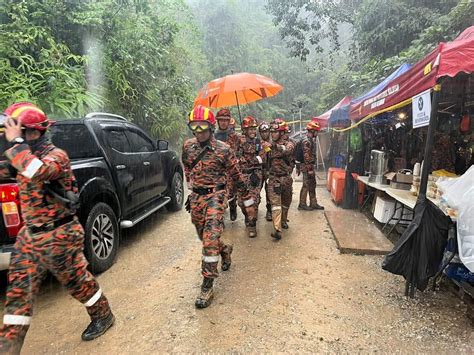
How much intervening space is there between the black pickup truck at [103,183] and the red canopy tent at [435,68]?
369 cm

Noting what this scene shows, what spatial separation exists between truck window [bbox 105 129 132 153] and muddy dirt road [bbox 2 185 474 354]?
151 centimetres

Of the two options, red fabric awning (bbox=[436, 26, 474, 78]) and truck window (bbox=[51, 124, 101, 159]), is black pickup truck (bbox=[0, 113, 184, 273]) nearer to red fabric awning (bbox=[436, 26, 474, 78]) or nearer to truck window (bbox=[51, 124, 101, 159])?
truck window (bbox=[51, 124, 101, 159])

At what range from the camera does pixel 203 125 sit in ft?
11.0

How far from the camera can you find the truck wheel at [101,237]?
3652mm

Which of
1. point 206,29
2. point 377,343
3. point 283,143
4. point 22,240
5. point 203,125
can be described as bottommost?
point 377,343

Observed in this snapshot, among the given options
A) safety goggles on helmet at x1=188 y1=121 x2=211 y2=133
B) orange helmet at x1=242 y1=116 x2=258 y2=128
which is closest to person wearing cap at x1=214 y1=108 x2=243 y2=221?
orange helmet at x1=242 y1=116 x2=258 y2=128

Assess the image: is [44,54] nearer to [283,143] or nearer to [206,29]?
[283,143]

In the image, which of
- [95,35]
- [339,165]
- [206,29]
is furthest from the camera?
[206,29]

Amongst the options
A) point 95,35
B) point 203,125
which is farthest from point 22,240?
point 95,35

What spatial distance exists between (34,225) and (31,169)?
1.56ft

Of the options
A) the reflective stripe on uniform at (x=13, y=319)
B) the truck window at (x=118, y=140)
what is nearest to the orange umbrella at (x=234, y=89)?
the truck window at (x=118, y=140)

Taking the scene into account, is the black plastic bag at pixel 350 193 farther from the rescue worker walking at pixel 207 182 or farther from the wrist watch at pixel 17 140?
the wrist watch at pixel 17 140

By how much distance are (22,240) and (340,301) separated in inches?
115

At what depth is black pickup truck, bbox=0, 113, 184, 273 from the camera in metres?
3.08
